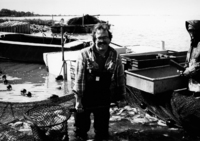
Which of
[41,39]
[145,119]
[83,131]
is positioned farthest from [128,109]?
[41,39]

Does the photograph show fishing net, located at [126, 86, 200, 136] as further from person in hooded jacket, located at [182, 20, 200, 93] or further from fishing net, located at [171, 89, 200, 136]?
person in hooded jacket, located at [182, 20, 200, 93]

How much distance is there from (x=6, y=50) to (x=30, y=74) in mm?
4917

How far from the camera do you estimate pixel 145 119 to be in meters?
5.04

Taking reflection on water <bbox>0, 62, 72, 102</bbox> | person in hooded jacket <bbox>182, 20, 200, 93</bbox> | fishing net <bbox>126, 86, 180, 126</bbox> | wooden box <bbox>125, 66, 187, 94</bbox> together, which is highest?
person in hooded jacket <bbox>182, 20, 200, 93</bbox>

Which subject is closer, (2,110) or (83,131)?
(83,131)

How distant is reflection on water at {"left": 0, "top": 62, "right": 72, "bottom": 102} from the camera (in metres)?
7.58

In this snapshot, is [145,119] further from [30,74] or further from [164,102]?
[30,74]

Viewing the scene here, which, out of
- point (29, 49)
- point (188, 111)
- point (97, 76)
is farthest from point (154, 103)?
point (29, 49)

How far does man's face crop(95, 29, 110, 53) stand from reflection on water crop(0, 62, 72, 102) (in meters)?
4.96

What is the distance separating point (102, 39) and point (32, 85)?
695 centimetres

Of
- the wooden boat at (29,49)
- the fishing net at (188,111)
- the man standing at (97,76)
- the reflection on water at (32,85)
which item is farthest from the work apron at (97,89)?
the wooden boat at (29,49)

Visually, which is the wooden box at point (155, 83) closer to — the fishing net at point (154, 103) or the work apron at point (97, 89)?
the fishing net at point (154, 103)

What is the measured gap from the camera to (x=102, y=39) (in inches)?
115

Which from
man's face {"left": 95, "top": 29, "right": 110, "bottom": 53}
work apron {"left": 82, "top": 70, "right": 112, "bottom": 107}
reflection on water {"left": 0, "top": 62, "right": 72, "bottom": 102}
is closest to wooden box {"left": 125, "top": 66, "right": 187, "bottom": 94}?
work apron {"left": 82, "top": 70, "right": 112, "bottom": 107}
